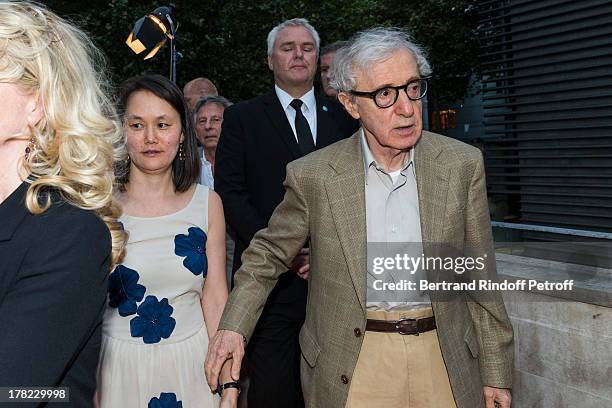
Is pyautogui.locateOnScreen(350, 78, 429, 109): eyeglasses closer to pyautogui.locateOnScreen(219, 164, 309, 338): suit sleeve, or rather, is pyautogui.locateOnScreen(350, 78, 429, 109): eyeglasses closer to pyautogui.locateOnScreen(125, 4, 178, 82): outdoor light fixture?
pyautogui.locateOnScreen(219, 164, 309, 338): suit sleeve

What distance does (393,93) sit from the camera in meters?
Result: 2.70

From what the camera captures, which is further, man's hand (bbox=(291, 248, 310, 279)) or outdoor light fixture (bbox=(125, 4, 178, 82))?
outdoor light fixture (bbox=(125, 4, 178, 82))

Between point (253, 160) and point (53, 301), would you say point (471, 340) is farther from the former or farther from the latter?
point (253, 160)

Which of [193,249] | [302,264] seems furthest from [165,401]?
[302,264]

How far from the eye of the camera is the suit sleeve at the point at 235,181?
13.0ft

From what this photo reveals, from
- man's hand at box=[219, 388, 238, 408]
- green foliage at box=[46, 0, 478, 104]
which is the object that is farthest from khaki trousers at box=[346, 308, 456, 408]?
green foliage at box=[46, 0, 478, 104]

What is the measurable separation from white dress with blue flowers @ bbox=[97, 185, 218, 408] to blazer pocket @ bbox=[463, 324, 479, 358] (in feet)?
3.76

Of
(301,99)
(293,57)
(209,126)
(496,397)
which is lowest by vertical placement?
(496,397)

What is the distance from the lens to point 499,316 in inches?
103

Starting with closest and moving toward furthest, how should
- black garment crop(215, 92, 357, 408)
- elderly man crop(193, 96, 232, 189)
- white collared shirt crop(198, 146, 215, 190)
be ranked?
black garment crop(215, 92, 357, 408), white collared shirt crop(198, 146, 215, 190), elderly man crop(193, 96, 232, 189)

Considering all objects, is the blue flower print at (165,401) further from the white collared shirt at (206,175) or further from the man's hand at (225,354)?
the white collared shirt at (206,175)

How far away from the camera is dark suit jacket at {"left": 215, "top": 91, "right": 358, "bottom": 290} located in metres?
4.06

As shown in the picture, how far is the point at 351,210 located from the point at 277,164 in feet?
5.03

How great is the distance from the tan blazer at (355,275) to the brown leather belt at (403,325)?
0.19 ft
